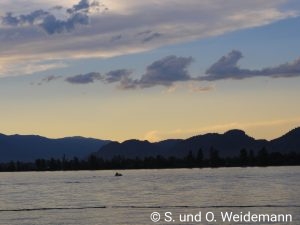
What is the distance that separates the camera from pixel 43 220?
105750 mm

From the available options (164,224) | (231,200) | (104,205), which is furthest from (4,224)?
(231,200)

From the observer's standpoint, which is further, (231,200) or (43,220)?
(231,200)

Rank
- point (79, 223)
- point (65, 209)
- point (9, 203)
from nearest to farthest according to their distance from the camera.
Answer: point (79, 223)
point (65, 209)
point (9, 203)

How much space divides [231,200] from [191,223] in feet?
143

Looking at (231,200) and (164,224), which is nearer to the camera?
(164,224)

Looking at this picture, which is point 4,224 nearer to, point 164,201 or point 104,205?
point 104,205

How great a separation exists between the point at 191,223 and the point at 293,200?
4158cm

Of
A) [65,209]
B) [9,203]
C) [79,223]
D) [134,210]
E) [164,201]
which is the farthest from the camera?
[9,203]

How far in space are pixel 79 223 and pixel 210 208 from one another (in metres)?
27.5

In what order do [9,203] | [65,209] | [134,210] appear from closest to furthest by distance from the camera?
[134,210] < [65,209] < [9,203]

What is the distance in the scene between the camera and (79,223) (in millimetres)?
101188

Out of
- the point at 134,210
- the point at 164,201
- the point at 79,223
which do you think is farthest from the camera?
the point at 164,201

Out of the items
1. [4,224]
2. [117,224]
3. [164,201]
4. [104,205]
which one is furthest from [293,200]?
[4,224]

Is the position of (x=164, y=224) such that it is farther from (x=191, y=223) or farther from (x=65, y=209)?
(x=65, y=209)
